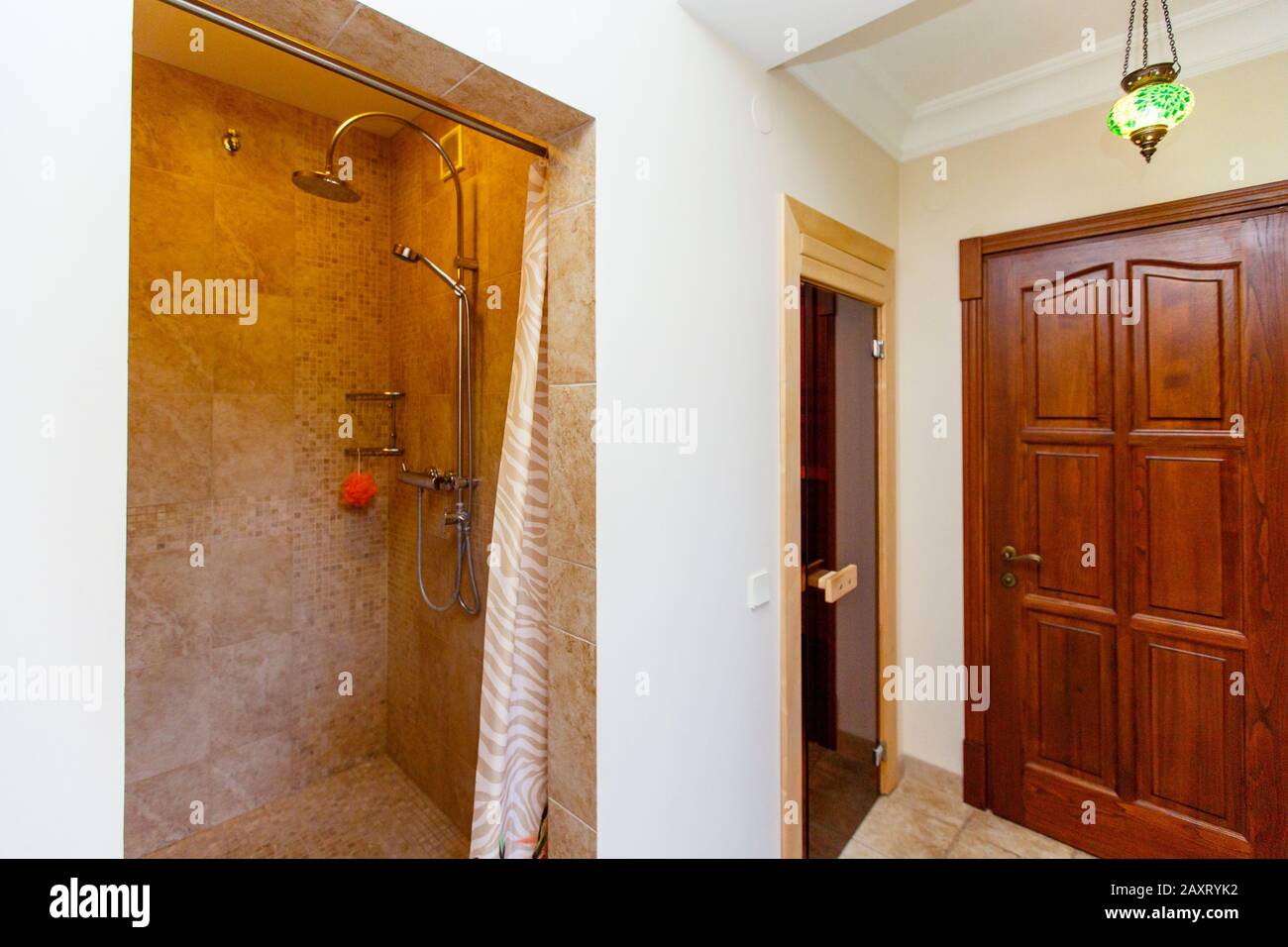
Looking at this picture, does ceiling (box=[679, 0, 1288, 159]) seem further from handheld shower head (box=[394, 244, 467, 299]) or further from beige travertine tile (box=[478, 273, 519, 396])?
handheld shower head (box=[394, 244, 467, 299])

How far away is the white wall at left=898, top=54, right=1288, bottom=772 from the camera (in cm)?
189

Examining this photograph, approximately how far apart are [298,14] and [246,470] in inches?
71.2

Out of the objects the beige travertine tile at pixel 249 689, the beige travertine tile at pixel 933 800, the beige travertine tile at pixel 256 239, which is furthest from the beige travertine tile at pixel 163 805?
the beige travertine tile at pixel 933 800

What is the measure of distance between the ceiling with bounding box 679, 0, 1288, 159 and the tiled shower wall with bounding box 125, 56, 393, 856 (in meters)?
1.77

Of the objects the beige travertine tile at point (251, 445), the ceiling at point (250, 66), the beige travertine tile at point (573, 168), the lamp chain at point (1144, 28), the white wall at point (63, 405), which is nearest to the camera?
the white wall at point (63, 405)

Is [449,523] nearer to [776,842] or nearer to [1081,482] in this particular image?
[776,842]

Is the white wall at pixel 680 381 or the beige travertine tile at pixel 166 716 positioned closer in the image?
the white wall at pixel 680 381

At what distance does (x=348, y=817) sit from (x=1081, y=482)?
2.96m

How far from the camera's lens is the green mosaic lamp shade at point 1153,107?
1.36 metres

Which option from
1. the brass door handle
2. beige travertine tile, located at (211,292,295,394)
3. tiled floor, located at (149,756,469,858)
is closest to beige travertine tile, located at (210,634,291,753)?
tiled floor, located at (149,756,469,858)

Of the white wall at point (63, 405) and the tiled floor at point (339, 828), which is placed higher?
the white wall at point (63, 405)

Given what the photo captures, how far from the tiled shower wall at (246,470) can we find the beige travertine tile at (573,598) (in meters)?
1.61

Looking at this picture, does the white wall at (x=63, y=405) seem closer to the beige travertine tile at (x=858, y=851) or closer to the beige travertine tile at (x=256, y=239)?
the beige travertine tile at (x=256, y=239)
